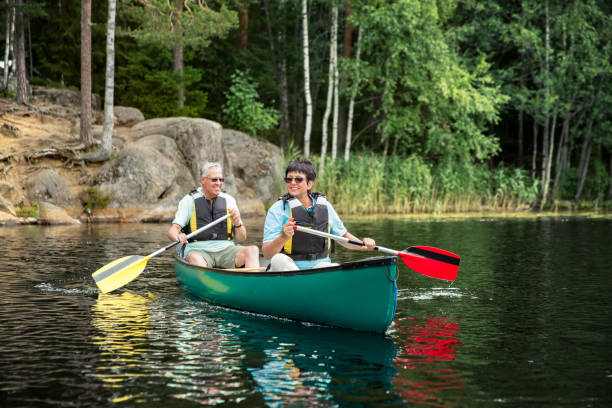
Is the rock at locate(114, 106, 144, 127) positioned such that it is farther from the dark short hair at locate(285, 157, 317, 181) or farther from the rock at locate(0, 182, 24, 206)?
the dark short hair at locate(285, 157, 317, 181)

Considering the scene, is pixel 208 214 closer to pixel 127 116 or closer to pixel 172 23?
pixel 172 23

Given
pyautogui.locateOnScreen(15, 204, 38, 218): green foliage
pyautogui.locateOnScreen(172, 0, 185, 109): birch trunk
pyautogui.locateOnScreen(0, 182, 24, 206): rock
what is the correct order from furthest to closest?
1. pyautogui.locateOnScreen(172, 0, 185, 109): birch trunk
2. pyautogui.locateOnScreen(0, 182, 24, 206): rock
3. pyautogui.locateOnScreen(15, 204, 38, 218): green foliage

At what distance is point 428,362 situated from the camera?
4.81 m

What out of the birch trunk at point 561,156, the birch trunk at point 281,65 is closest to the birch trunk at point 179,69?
the birch trunk at point 281,65

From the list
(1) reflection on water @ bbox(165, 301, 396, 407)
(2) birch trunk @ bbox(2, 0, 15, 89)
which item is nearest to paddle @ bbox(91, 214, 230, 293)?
(1) reflection on water @ bbox(165, 301, 396, 407)

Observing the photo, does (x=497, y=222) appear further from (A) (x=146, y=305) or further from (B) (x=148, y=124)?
(A) (x=146, y=305)

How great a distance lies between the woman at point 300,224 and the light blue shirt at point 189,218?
154 centimetres

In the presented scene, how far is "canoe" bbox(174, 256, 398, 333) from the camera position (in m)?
5.46

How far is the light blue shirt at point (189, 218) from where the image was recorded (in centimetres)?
768

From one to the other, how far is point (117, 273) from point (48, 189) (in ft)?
37.5

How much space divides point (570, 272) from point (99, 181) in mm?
13041

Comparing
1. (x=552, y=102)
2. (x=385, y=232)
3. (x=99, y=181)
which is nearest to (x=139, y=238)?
(x=385, y=232)

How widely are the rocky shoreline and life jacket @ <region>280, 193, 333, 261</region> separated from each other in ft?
39.2

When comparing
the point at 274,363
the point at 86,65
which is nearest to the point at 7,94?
the point at 86,65
